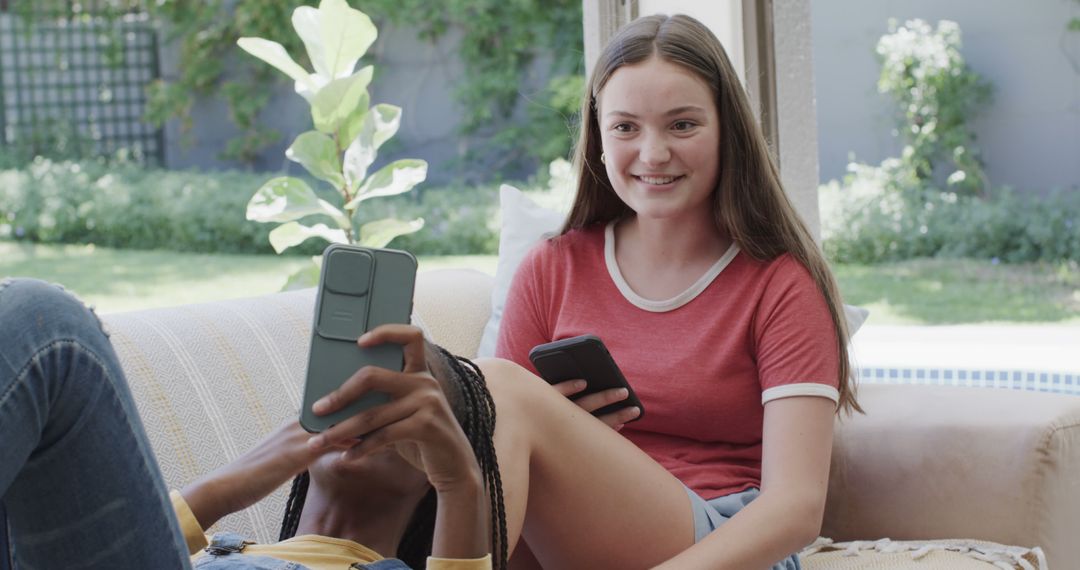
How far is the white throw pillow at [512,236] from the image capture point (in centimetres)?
228

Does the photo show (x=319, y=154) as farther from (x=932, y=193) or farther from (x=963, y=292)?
(x=932, y=193)

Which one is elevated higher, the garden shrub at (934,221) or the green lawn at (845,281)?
the garden shrub at (934,221)

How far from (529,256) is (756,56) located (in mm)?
914

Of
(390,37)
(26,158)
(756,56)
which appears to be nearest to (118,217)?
(26,158)

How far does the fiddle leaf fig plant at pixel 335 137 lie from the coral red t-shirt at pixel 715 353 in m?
1.00

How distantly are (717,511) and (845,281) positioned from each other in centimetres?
477

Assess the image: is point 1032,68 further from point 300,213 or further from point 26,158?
point 26,158

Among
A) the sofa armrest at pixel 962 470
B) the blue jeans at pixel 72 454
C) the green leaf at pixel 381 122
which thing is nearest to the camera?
the blue jeans at pixel 72 454

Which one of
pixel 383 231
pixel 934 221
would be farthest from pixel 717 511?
pixel 934 221

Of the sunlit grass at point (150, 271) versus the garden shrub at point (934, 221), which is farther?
the garden shrub at point (934, 221)

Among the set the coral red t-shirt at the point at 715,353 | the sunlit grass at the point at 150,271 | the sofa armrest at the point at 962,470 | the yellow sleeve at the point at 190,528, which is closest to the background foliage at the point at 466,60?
the sunlit grass at the point at 150,271

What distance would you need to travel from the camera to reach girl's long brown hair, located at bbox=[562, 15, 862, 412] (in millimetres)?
1754

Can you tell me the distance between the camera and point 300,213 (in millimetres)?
2727

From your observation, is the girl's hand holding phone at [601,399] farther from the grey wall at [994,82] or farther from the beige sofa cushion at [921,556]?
the grey wall at [994,82]
